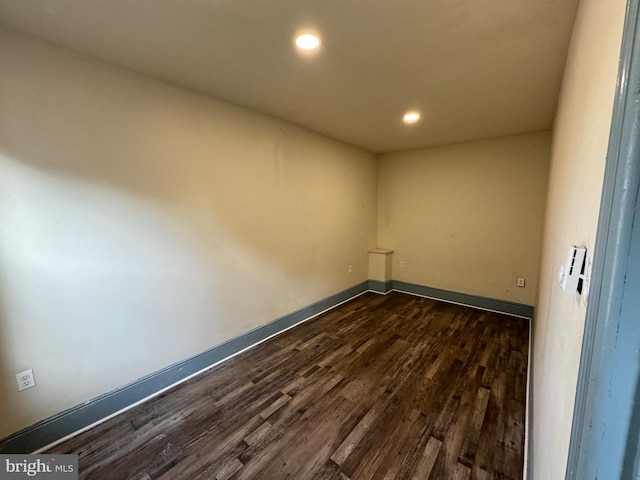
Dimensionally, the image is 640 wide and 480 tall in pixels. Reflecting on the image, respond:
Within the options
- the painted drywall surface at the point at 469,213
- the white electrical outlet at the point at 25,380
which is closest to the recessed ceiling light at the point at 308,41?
the white electrical outlet at the point at 25,380

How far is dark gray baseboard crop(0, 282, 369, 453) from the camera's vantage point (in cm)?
154

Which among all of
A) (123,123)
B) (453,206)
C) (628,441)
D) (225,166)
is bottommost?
(628,441)

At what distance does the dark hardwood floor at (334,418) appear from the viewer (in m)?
1.47

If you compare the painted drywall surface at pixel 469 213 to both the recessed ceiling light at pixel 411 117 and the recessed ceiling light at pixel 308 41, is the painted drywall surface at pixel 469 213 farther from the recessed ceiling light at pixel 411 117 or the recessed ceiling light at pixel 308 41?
the recessed ceiling light at pixel 308 41

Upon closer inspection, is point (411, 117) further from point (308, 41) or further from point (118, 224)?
point (118, 224)

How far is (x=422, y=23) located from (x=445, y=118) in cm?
156

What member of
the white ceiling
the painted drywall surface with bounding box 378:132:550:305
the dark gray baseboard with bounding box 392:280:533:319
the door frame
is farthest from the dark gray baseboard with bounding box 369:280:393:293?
the door frame

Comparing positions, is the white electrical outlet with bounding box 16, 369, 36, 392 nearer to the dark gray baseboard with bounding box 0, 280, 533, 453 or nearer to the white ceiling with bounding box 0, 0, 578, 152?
the dark gray baseboard with bounding box 0, 280, 533, 453

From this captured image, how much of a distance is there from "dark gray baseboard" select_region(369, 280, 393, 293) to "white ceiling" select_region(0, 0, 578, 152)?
275 centimetres

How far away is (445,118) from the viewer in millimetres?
2727

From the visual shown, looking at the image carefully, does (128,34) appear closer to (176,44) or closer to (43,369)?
(176,44)

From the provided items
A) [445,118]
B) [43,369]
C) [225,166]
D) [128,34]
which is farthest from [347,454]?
[445,118]

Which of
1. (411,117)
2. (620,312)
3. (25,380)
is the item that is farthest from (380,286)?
(620,312)

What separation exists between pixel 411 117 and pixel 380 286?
266 centimetres
